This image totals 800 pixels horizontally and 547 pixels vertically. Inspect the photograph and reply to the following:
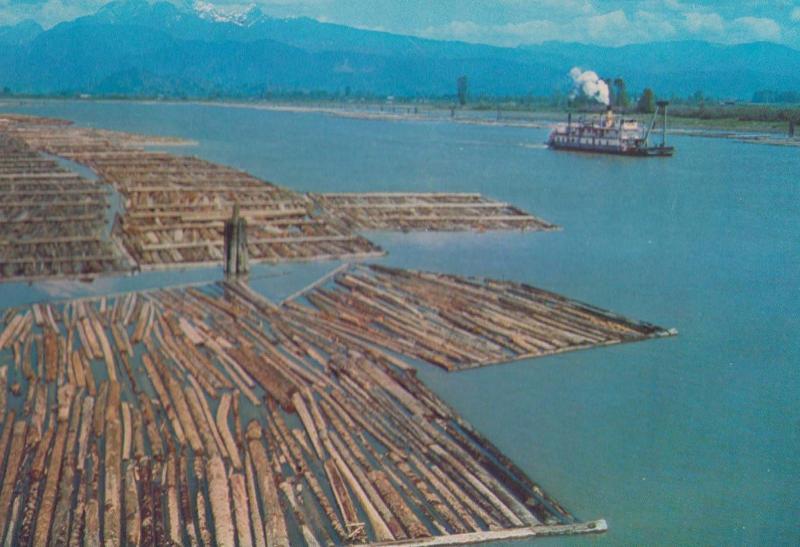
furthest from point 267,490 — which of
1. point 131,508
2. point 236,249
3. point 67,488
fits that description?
point 236,249

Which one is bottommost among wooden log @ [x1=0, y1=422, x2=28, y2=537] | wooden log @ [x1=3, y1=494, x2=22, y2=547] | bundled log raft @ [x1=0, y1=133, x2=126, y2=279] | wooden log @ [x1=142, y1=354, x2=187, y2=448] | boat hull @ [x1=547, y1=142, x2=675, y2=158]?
wooden log @ [x1=3, y1=494, x2=22, y2=547]

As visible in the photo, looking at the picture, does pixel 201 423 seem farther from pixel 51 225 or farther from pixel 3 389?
pixel 51 225

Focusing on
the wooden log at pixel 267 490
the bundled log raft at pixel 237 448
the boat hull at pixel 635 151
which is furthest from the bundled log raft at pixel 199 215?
the boat hull at pixel 635 151

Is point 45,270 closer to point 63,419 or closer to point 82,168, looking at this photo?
point 63,419

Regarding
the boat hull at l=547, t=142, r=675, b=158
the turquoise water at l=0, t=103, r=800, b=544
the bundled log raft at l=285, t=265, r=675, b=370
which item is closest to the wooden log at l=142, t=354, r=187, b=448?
the bundled log raft at l=285, t=265, r=675, b=370

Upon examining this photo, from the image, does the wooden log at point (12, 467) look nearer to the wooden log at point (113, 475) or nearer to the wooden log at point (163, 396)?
the wooden log at point (113, 475)

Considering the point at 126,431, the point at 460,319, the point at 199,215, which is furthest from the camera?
the point at 199,215

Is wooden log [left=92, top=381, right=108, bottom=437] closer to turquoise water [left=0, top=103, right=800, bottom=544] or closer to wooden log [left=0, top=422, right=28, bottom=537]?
wooden log [left=0, top=422, right=28, bottom=537]
